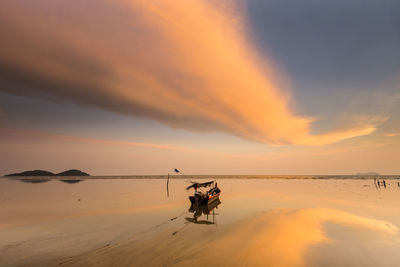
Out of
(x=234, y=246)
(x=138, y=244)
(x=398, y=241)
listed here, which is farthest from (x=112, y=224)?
(x=398, y=241)

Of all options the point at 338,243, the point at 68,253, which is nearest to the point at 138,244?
the point at 68,253

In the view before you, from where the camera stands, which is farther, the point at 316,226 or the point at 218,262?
the point at 316,226

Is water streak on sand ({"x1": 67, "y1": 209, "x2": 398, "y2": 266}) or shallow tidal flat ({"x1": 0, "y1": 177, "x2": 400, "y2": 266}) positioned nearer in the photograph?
water streak on sand ({"x1": 67, "y1": 209, "x2": 398, "y2": 266})

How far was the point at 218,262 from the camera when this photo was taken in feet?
39.9

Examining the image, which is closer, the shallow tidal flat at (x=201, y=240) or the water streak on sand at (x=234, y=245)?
the water streak on sand at (x=234, y=245)

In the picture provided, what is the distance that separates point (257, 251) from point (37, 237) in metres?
19.1

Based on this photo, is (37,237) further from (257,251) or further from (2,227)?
(257,251)

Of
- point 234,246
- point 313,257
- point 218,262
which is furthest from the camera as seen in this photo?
point 234,246

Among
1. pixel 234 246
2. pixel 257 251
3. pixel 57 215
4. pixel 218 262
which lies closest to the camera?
pixel 218 262

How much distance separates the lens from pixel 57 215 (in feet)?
89.3

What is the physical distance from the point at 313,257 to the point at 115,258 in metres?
13.0

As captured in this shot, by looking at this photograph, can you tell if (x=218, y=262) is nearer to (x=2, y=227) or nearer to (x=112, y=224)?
(x=112, y=224)

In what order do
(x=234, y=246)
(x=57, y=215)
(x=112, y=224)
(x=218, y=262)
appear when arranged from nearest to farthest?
(x=218, y=262)
(x=234, y=246)
(x=112, y=224)
(x=57, y=215)

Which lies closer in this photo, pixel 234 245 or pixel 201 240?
pixel 234 245
